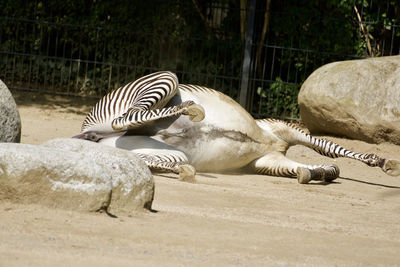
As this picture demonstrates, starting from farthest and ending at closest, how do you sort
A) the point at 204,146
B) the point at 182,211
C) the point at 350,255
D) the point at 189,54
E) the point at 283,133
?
the point at 189,54
the point at 283,133
the point at 204,146
the point at 182,211
the point at 350,255

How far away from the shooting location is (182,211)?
152 inches

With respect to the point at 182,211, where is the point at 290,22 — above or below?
above

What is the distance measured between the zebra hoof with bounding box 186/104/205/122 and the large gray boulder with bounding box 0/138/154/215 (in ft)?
7.28

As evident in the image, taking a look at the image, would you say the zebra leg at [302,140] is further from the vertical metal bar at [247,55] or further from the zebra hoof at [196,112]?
the vertical metal bar at [247,55]

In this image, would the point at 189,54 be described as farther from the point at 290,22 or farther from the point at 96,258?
the point at 96,258

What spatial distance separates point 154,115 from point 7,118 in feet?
4.64

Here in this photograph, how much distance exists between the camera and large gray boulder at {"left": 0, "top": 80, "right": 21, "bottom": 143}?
5.02 meters

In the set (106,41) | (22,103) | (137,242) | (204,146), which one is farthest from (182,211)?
(106,41)

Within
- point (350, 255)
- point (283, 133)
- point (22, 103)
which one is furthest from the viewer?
point (22, 103)

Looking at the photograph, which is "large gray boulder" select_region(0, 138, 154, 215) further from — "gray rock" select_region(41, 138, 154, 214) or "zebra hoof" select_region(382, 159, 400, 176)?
"zebra hoof" select_region(382, 159, 400, 176)

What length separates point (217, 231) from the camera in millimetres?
3322

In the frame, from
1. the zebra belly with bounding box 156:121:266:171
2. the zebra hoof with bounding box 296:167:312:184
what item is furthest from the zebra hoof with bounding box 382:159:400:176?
the zebra belly with bounding box 156:121:266:171

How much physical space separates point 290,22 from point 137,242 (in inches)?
370

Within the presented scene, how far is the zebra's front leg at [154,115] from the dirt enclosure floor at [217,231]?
0.60 m
